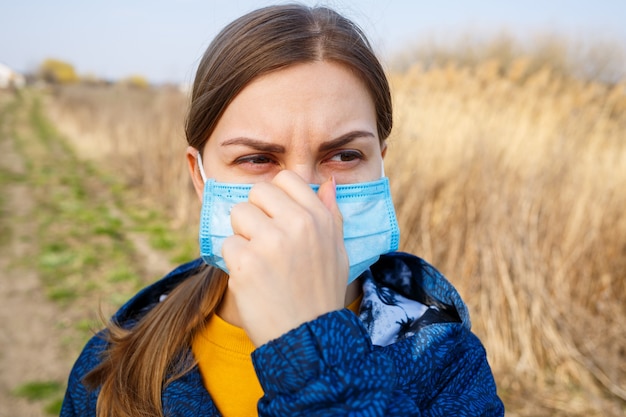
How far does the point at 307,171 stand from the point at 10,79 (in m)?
64.7

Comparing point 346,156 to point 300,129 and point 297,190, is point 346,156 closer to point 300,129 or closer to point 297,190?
point 300,129

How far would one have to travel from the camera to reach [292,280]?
832 mm

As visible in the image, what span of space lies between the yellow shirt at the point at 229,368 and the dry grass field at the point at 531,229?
244cm

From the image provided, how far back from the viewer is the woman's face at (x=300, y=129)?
1.20 m

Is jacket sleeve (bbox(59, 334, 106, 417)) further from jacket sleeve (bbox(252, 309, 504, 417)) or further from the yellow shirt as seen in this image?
jacket sleeve (bbox(252, 309, 504, 417))

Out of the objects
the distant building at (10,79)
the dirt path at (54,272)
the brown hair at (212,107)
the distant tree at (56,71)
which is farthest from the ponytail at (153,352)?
the distant tree at (56,71)

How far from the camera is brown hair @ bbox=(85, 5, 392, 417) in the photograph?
130 centimetres

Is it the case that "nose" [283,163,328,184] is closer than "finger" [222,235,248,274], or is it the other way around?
"finger" [222,235,248,274]

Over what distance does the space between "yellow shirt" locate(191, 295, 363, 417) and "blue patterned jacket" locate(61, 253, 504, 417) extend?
0.20 feet

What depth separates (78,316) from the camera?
453 centimetres

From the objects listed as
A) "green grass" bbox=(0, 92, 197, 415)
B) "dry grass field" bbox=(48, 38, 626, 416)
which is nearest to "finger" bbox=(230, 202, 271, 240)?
"green grass" bbox=(0, 92, 197, 415)

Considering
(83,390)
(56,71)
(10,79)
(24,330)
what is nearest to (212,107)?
(83,390)

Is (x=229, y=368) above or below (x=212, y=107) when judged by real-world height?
below

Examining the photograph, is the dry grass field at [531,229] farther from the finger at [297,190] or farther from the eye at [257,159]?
the finger at [297,190]
